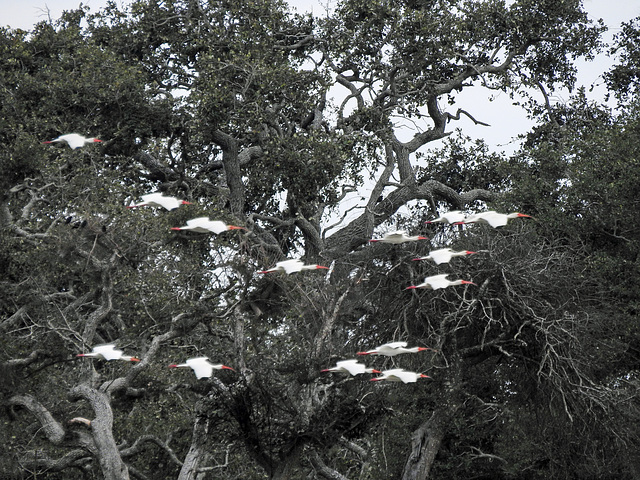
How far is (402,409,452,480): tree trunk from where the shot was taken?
13.0 meters

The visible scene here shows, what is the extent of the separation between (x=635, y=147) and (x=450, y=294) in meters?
5.43

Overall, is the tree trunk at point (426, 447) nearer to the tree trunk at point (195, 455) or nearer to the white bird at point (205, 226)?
the tree trunk at point (195, 455)

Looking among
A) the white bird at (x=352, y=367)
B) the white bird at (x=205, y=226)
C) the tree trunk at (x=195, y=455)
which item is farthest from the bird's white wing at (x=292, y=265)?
the tree trunk at (x=195, y=455)

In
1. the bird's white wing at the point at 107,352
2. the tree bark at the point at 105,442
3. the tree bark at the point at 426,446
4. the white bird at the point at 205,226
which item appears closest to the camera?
the bird's white wing at the point at 107,352

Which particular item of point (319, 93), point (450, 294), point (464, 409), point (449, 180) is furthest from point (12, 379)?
point (449, 180)

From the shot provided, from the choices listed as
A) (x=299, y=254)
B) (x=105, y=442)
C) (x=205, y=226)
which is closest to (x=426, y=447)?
(x=105, y=442)

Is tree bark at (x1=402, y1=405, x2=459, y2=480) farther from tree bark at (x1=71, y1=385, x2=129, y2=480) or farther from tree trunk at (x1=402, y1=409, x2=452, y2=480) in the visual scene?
tree bark at (x1=71, y1=385, x2=129, y2=480)

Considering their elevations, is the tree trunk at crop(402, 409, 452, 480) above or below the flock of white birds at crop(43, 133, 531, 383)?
below

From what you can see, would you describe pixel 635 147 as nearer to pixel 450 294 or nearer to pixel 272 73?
pixel 450 294

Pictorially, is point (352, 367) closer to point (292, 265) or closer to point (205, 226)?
point (292, 265)

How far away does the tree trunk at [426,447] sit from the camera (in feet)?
42.7

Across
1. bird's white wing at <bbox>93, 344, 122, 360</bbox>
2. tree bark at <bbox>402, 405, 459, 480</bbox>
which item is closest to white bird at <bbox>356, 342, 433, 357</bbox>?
tree bark at <bbox>402, 405, 459, 480</bbox>

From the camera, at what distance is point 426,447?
1312 centimetres

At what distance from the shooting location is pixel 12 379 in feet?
43.1
